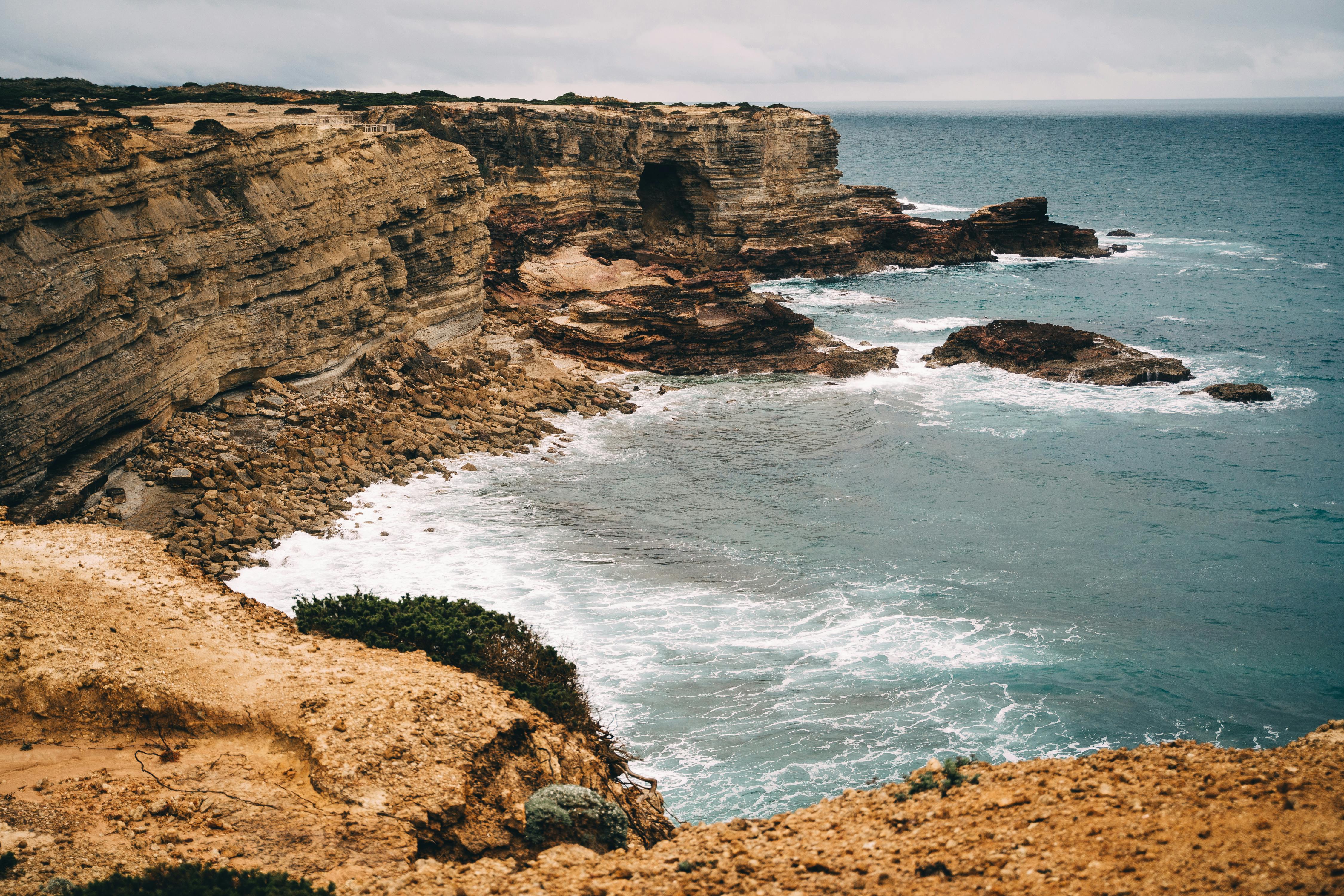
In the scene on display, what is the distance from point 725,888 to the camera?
9195 mm

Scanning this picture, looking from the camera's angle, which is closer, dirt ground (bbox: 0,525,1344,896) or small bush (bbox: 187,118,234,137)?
dirt ground (bbox: 0,525,1344,896)

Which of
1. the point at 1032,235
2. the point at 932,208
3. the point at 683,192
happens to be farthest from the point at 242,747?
the point at 932,208

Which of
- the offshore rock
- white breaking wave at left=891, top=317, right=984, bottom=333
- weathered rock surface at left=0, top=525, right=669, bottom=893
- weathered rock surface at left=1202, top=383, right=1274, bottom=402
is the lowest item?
weathered rock surface at left=0, top=525, right=669, bottom=893

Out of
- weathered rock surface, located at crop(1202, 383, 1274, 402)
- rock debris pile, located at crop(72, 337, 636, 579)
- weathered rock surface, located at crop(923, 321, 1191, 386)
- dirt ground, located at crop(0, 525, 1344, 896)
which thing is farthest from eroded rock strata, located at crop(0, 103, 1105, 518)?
weathered rock surface, located at crop(1202, 383, 1274, 402)

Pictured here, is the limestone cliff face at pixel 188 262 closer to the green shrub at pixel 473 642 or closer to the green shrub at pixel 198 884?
the green shrub at pixel 473 642

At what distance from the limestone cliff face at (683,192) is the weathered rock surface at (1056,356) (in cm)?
1734

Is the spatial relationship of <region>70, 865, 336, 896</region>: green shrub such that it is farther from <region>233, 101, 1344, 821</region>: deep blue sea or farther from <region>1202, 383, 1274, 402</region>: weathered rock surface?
<region>1202, 383, 1274, 402</region>: weathered rock surface

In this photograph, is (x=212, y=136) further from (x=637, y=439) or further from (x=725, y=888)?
(x=725, y=888)

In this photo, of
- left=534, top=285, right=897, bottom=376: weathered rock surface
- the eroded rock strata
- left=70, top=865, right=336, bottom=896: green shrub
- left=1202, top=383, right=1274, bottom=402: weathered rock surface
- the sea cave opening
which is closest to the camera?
left=70, top=865, right=336, bottom=896: green shrub

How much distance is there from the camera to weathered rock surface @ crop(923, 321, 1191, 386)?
40.2 metres

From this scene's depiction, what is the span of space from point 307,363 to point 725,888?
2626cm

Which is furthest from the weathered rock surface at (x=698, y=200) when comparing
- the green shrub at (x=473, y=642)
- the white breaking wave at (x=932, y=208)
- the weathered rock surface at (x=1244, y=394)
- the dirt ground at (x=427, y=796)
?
the dirt ground at (x=427, y=796)

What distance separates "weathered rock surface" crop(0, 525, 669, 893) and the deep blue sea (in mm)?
4551

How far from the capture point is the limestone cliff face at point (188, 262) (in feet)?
68.2
